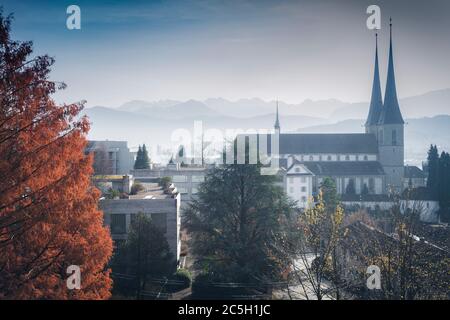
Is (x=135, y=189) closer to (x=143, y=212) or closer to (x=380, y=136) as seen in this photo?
(x=143, y=212)

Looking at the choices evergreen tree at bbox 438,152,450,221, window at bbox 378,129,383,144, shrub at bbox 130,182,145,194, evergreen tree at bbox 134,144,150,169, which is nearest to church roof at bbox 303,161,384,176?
window at bbox 378,129,383,144

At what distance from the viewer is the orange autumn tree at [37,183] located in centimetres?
768

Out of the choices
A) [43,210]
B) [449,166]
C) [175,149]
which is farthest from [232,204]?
[175,149]

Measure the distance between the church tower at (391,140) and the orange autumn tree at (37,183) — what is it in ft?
194

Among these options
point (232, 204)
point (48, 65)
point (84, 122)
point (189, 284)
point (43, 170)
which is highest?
point (48, 65)

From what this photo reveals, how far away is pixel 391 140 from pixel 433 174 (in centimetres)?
1828

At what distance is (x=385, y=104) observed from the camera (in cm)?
5941

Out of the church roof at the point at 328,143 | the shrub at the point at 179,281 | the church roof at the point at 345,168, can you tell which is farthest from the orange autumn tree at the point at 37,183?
the church roof at the point at 328,143

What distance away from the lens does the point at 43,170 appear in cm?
788

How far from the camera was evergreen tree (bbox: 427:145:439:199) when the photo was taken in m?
41.7

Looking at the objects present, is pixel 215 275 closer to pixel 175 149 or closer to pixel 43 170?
pixel 43 170

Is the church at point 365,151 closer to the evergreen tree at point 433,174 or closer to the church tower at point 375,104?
the church tower at point 375,104

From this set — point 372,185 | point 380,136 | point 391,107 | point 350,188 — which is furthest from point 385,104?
point 350,188
